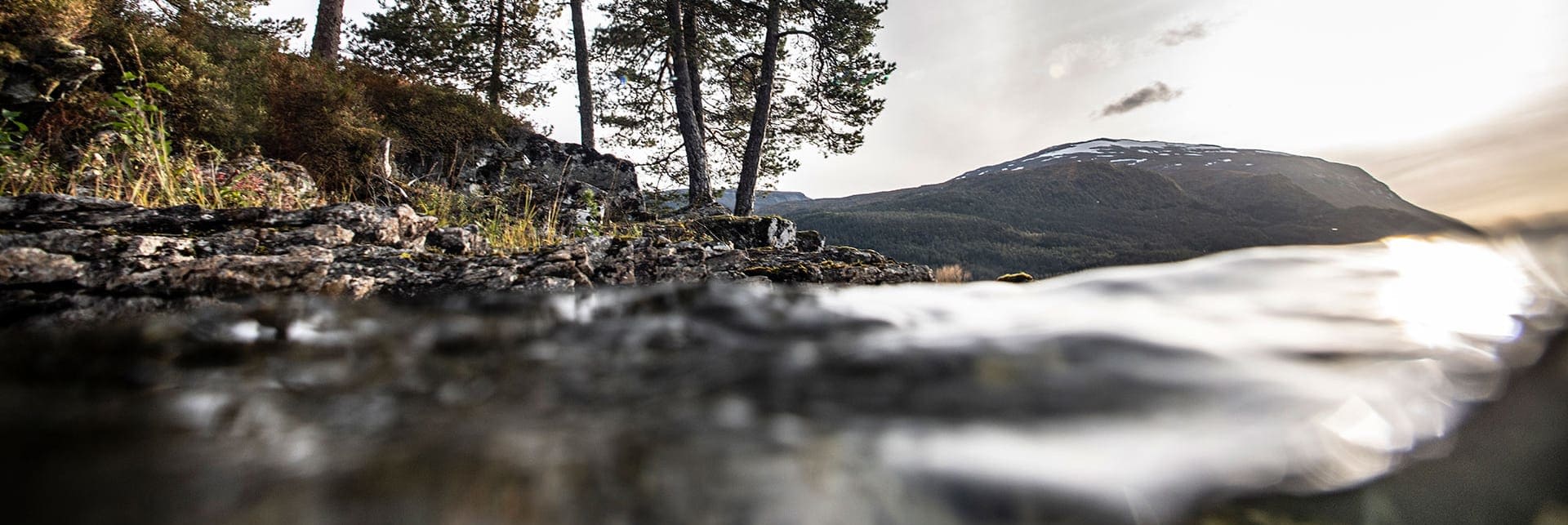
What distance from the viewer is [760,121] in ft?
44.3

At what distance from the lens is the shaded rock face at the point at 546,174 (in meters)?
9.45

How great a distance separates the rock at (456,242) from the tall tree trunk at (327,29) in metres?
8.30

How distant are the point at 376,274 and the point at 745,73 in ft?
46.8

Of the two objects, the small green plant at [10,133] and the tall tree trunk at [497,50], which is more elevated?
the tall tree trunk at [497,50]

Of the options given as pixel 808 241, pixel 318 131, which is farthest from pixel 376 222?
pixel 808 241

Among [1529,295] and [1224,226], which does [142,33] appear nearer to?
[1529,295]

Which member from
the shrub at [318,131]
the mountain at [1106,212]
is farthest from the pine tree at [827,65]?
the mountain at [1106,212]

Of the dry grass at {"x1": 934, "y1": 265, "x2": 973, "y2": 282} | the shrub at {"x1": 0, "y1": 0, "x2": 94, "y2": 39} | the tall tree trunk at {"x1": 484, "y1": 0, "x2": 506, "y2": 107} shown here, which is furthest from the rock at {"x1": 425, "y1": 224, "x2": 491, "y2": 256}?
the tall tree trunk at {"x1": 484, "y1": 0, "x2": 506, "y2": 107}

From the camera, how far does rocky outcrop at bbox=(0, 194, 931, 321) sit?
2238 millimetres

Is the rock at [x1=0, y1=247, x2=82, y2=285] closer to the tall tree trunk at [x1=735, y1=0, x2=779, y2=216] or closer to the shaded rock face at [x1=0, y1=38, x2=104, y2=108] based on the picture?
the shaded rock face at [x1=0, y1=38, x2=104, y2=108]

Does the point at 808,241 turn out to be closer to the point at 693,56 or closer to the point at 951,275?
the point at 951,275

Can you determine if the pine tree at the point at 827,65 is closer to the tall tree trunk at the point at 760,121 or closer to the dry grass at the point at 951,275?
the tall tree trunk at the point at 760,121

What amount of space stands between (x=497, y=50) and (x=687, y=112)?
5938 mm

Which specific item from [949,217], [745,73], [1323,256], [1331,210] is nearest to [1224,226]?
[1331,210]
